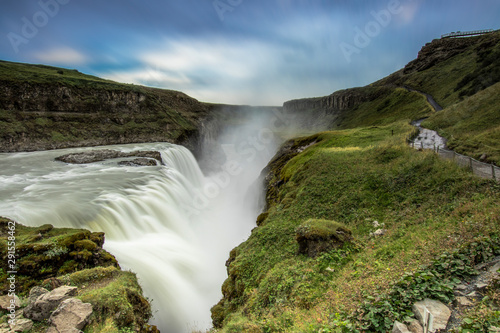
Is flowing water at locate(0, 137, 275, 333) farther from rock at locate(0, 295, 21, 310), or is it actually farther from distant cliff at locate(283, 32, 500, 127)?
distant cliff at locate(283, 32, 500, 127)

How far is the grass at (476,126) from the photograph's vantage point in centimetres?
1698

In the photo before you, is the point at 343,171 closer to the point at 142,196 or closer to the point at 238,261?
the point at 238,261

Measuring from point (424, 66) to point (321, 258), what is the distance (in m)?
109

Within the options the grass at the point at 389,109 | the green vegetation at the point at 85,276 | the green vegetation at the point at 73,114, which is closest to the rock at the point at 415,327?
the green vegetation at the point at 85,276

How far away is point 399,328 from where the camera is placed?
14.1ft

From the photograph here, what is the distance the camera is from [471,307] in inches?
173

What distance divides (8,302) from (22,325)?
1.66m

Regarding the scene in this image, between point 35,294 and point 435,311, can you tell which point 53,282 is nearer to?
point 35,294

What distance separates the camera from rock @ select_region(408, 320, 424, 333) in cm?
428

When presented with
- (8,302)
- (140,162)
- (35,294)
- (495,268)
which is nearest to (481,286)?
(495,268)

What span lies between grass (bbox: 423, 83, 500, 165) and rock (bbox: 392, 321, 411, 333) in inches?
591

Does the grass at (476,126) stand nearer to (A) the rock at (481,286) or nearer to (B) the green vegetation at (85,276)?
(A) the rock at (481,286)

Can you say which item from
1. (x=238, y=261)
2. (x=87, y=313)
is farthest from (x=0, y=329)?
(x=238, y=261)

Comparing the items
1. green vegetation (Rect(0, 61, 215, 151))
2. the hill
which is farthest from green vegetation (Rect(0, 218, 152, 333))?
green vegetation (Rect(0, 61, 215, 151))
